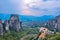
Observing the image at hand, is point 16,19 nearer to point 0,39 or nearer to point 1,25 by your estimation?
point 1,25

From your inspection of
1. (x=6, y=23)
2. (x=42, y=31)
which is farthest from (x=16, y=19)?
(x=42, y=31)

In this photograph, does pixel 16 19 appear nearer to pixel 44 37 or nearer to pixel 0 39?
pixel 0 39

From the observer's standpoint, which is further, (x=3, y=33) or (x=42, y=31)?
(x=3, y=33)

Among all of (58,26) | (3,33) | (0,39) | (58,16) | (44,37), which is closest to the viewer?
(44,37)

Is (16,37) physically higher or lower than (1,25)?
lower

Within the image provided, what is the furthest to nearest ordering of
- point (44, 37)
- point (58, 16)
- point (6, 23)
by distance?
point (58, 16) → point (6, 23) → point (44, 37)

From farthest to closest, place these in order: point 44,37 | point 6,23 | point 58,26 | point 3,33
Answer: point 58,26, point 6,23, point 3,33, point 44,37

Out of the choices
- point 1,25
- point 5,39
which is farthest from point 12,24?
point 5,39

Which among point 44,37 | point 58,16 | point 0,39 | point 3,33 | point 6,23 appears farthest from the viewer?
point 58,16

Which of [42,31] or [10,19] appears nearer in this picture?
[42,31]
